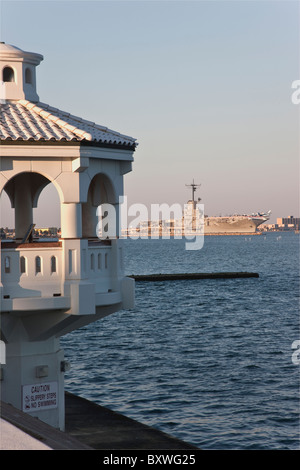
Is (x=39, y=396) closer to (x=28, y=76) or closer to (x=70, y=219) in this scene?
(x=70, y=219)

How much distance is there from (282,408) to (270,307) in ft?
168

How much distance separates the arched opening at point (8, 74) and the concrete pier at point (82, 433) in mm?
Answer: 7120

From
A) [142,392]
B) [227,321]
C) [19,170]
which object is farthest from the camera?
[227,321]

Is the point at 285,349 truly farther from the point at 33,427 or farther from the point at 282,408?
the point at 33,427

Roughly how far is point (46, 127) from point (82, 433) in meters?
7.68

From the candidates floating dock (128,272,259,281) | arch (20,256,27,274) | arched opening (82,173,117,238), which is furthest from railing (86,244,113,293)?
floating dock (128,272,259,281)

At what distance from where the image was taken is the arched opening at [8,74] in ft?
57.0

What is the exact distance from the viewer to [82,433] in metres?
19.1

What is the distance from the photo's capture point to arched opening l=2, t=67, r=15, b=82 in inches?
684

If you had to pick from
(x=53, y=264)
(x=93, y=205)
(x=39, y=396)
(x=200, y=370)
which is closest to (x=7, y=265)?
(x=53, y=264)

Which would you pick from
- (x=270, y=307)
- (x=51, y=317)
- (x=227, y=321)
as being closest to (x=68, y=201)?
(x=51, y=317)

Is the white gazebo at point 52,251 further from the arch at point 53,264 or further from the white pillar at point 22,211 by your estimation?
the white pillar at point 22,211

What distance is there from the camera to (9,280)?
15.9m

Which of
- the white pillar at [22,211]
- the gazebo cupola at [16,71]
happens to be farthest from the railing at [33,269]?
the gazebo cupola at [16,71]
